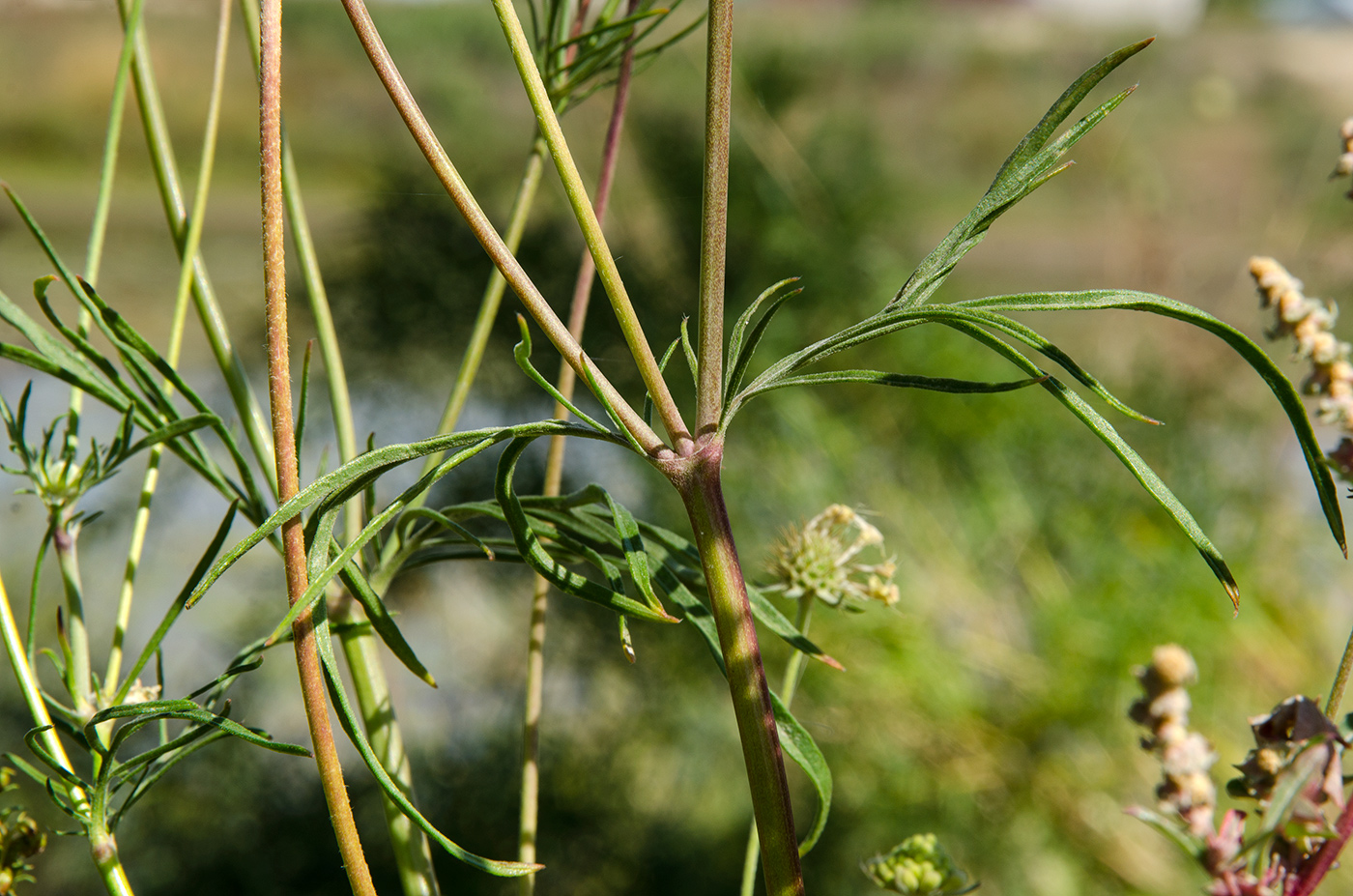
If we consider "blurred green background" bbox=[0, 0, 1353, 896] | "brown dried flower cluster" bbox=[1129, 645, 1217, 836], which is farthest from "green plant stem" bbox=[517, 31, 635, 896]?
"blurred green background" bbox=[0, 0, 1353, 896]

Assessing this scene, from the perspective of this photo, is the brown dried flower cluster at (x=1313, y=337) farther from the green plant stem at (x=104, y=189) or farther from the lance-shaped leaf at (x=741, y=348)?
the green plant stem at (x=104, y=189)

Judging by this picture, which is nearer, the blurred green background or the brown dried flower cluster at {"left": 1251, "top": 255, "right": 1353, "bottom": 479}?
the brown dried flower cluster at {"left": 1251, "top": 255, "right": 1353, "bottom": 479}

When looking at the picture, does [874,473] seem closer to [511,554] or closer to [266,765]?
[266,765]

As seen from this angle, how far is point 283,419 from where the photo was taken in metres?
0.12

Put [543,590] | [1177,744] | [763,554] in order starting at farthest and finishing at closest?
1. [763,554]
2. [543,590]
3. [1177,744]

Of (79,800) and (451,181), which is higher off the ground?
(451,181)

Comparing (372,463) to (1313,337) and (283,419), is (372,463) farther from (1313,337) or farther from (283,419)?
(1313,337)

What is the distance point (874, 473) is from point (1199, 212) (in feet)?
4.74

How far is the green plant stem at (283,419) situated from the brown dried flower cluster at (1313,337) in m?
0.14

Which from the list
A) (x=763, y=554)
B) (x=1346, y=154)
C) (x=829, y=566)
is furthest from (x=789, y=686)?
(x=763, y=554)

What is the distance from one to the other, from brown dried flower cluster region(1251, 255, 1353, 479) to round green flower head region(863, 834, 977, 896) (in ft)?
0.35

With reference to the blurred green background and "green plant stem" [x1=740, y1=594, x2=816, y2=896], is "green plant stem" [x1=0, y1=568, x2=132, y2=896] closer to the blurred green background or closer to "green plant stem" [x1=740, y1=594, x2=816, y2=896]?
"green plant stem" [x1=740, y1=594, x2=816, y2=896]

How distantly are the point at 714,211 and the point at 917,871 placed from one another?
0.13 meters

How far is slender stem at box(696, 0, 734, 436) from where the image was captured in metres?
0.13
